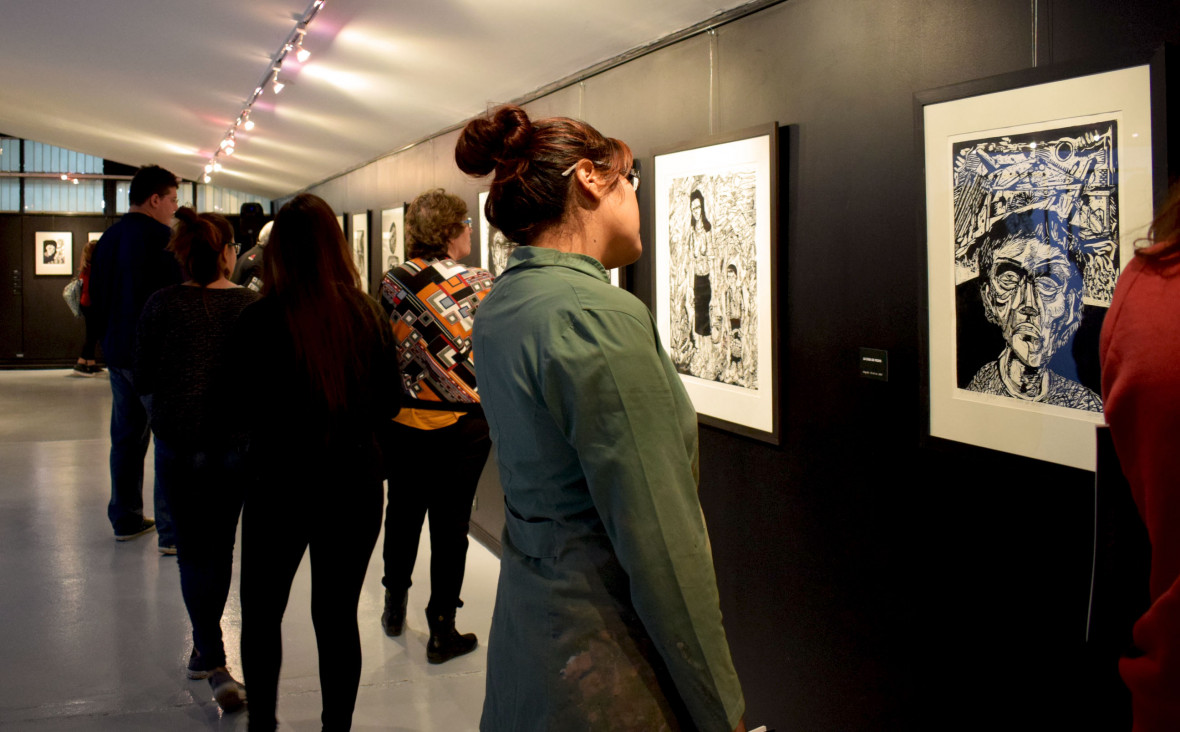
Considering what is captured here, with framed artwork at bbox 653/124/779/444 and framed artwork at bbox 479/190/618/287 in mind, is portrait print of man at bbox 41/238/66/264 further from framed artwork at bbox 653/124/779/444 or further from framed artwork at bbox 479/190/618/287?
framed artwork at bbox 653/124/779/444

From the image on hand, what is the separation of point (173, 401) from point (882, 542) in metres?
2.30

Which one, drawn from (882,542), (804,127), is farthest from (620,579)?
(804,127)

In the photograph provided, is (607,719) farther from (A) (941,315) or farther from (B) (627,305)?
(A) (941,315)

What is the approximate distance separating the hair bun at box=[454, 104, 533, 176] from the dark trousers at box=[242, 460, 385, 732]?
4.09 ft

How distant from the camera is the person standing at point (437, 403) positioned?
10.7ft

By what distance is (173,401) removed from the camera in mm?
2887

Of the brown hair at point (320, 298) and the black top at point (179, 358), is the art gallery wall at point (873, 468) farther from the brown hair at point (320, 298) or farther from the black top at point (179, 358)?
the black top at point (179, 358)

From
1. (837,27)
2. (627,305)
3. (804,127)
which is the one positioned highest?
(837,27)

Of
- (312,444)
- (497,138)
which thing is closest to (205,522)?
(312,444)

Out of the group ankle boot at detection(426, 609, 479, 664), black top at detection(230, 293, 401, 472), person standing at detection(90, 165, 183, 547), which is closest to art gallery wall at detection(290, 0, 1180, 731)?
ankle boot at detection(426, 609, 479, 664)

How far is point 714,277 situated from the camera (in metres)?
2.88

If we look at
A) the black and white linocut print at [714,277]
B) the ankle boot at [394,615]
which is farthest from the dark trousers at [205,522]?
the black and white linocut print at [714,277]

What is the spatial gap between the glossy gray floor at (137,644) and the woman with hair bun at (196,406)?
318 mm

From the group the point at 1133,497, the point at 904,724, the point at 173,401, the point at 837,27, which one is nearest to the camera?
the point at 1133,497
